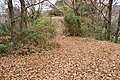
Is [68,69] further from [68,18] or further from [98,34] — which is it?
[98,34]

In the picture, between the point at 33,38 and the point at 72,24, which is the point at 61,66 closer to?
the point at 33,38

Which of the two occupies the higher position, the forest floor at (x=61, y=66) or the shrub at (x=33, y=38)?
the shrub at (x=33, y=38)

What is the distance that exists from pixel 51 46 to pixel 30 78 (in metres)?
3.56

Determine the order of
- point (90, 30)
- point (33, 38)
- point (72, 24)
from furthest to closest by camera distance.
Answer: point (90, 30)
point (72, 24)
point (33, 38)

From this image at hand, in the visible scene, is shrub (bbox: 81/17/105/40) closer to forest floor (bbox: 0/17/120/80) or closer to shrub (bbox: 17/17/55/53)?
shrub (bbox: 17/17/55/53)

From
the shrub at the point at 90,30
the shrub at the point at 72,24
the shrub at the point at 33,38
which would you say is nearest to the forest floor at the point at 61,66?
the shrub at the point at 33,38

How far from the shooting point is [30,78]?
4578 mm

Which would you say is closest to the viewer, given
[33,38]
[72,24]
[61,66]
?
[61,66]

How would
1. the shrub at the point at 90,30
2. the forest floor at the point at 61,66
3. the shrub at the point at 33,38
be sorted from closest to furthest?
1. the forest floor at the point at 61,66
2. the shrub at the point at 33,38
3. the shrub at the point at 90,30

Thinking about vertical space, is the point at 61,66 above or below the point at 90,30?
below

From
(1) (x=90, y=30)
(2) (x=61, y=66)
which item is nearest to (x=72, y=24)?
(1) (x=90, y=30)

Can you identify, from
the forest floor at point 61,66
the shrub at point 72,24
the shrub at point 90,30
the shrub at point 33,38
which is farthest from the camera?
the shrub at point 90,30

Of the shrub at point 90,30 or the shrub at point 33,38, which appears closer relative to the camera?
the shrub at point 33,38

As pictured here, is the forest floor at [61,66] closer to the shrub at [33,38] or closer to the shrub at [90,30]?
the shrub at [33,38]
